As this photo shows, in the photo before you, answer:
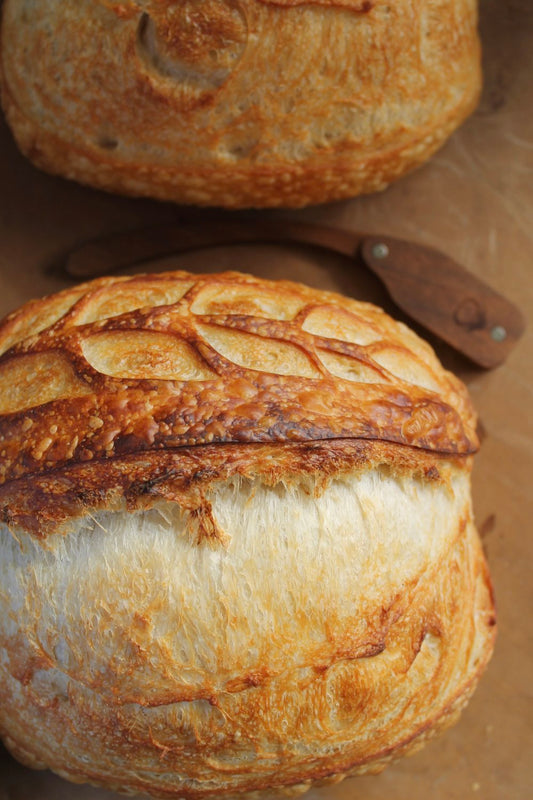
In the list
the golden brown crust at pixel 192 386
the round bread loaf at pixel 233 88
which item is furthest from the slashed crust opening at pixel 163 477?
the round bread loaf at pixel 233 88

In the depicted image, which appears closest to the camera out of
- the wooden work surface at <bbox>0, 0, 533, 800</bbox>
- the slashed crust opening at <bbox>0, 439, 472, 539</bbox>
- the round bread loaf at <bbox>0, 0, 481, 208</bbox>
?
the slashed crust opening at <bbox>0, 439, 472, 539</bbox>

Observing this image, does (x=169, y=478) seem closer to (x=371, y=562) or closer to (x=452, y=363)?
(x=371, y=562)

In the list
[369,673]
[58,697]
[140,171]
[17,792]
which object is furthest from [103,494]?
[17,792]

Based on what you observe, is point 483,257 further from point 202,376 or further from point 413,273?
point 202,376

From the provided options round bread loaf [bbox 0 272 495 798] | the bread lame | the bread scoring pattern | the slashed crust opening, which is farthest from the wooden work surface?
the slashed crust opening

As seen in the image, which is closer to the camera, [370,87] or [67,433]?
[67,433]

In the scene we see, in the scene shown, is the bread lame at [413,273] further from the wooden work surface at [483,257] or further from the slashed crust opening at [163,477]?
the slashed crust opening at [163,477]

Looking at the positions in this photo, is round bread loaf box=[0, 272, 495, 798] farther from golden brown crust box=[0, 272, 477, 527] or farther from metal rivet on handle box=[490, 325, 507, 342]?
metal rivet on handle box=[490, 325, 507, 342]
